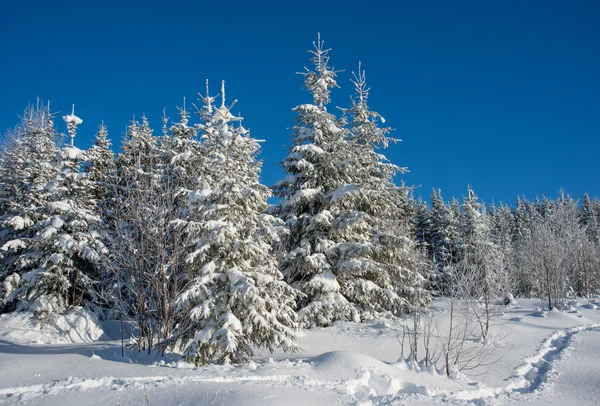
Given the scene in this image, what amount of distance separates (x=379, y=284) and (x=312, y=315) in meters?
3.73

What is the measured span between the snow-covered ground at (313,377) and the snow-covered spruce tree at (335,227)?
1.49 m

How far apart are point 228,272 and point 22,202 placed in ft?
52.7

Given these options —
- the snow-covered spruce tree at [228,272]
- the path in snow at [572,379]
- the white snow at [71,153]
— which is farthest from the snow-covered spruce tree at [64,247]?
the path in snow at [572,379]

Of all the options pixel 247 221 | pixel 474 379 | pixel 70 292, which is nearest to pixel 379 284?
pixel 474 379

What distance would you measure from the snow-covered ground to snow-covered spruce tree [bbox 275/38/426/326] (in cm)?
149

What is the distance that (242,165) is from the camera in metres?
12.5

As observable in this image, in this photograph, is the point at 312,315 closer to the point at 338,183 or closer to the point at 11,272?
the point at 338,183

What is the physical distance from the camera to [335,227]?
15.7 metres

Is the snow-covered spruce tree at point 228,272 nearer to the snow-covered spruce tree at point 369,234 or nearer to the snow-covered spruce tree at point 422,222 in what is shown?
the snow-covered spruce tree at point 369,234

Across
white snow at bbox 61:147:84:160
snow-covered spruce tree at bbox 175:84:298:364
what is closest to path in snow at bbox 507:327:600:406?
snow-covered spruce tree at bbox 175:84:298:364

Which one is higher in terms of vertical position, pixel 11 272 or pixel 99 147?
pixel 99 147

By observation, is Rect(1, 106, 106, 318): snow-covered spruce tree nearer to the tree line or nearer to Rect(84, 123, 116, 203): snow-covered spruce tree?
the tree line

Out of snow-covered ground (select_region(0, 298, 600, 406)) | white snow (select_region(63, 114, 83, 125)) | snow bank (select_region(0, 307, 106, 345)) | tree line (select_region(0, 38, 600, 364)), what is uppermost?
white snow (select_region(63, 114, 83, 125))

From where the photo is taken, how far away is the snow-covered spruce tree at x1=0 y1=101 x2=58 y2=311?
1781 centimetres
